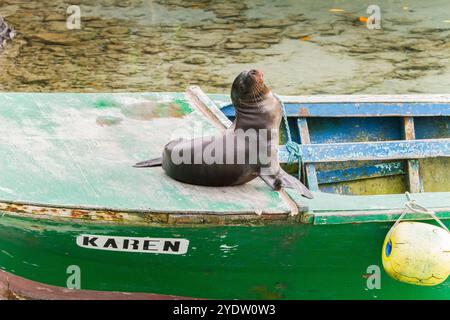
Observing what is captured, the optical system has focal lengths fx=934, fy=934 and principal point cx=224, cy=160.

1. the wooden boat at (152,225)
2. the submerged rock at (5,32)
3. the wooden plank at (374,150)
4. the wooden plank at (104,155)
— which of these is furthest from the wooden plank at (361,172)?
the submerged rock at (5,32)

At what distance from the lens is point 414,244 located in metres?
4.52

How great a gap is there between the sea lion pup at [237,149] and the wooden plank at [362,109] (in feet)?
3.88

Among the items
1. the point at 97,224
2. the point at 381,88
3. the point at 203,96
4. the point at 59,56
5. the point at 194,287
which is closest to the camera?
the point at 97,224

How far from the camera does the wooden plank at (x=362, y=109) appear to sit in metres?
5.94

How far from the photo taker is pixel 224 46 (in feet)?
33.0

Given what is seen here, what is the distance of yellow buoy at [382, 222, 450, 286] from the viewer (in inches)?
178

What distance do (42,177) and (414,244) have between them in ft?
6.11

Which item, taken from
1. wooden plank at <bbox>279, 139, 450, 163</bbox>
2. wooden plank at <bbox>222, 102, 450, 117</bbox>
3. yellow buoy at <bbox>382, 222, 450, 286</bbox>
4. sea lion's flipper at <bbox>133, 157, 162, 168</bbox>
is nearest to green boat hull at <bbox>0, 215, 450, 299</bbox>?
yellow buoy at <bbox>382, 222, 450, 286</bbox>

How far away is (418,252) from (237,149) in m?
1.02

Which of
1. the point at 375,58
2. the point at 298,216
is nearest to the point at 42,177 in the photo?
the point at 298,216

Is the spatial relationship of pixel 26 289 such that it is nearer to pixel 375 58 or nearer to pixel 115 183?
pixel 115 183

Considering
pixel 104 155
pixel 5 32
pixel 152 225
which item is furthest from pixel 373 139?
pixel 5 32

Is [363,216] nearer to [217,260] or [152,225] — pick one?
[217,260]

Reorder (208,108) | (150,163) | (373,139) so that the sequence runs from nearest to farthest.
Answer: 1. (150,163)
2. (208,108)
3. (373,139)
